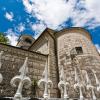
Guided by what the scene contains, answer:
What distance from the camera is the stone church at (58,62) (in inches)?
271

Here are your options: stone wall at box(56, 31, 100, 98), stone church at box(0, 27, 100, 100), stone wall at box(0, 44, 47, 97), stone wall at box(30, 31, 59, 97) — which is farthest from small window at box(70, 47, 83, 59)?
stone wall at box(0, 44, 47, 97)

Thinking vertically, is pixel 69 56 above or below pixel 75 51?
below

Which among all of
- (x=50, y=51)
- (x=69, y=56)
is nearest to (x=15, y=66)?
(x=50, y=51)

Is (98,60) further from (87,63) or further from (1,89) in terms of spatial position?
(1,89)

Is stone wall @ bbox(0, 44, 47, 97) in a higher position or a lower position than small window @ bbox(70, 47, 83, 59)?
lower

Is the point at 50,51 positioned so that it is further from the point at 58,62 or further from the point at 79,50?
the point at 79,50

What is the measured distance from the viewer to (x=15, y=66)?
7.30m

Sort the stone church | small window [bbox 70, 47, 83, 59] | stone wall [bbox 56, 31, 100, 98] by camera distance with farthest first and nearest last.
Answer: small window [bbox 70, 47, 83, 59], stone wall [bbox 56, 31, 100, 98], the stone church

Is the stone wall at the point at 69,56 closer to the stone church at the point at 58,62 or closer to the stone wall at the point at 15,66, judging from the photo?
the stone church at the point at 58,62

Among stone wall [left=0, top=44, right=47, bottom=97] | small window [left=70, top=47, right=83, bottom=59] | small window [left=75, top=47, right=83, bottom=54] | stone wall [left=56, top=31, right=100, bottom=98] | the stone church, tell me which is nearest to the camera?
stone wall [left=0, top=44, right=47, bottom=97]

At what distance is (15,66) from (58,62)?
3213 mm

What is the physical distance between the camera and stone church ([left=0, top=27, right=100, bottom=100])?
271 inches

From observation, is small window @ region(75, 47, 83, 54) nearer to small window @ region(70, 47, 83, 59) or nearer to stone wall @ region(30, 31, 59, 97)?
small window @ region(70, 47, 83, 59)

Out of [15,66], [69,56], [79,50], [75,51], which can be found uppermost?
[79,50]
